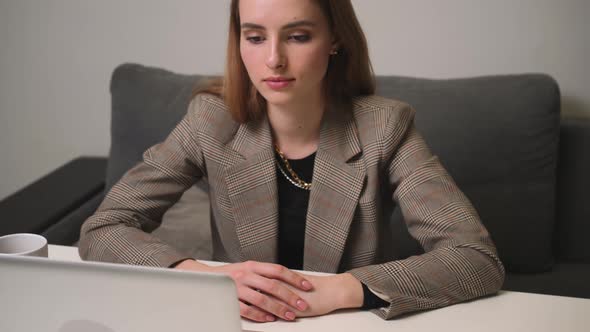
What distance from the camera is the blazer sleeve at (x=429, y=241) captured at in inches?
41.7

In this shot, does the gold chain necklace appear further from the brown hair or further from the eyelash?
the eyelash

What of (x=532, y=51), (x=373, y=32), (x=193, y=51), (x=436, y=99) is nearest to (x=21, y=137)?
(x=193, y=51)

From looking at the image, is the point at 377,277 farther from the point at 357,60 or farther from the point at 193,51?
the point at 193,51

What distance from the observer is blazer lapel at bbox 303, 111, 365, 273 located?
1.34 meters

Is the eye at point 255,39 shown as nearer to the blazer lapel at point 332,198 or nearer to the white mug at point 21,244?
the blazer lapel at point 332,198

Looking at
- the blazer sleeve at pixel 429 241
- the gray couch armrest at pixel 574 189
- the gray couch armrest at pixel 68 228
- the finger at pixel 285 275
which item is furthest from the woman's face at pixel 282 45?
the gray couch armrest at pixel 574 189

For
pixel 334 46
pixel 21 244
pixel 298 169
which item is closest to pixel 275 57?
pixel 334 46

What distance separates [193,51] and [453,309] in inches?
57.2

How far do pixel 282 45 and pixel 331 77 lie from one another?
23 cm

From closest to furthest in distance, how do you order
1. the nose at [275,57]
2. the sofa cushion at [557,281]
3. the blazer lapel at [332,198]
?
the nose at [275,57], the blazer lapel at [332,198], the sofa cushion at [557,281]

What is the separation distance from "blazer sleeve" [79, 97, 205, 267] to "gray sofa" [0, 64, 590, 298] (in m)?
0.38

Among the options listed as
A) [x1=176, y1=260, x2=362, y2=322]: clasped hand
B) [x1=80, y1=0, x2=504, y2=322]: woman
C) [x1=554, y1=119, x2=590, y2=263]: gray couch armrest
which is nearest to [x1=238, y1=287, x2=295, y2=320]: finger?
[x1=176, y1=260, x2=362, y2=322]: clasped hand

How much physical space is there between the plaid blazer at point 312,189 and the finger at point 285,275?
24 cm

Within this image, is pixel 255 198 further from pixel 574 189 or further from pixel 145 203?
pixel 574 189
